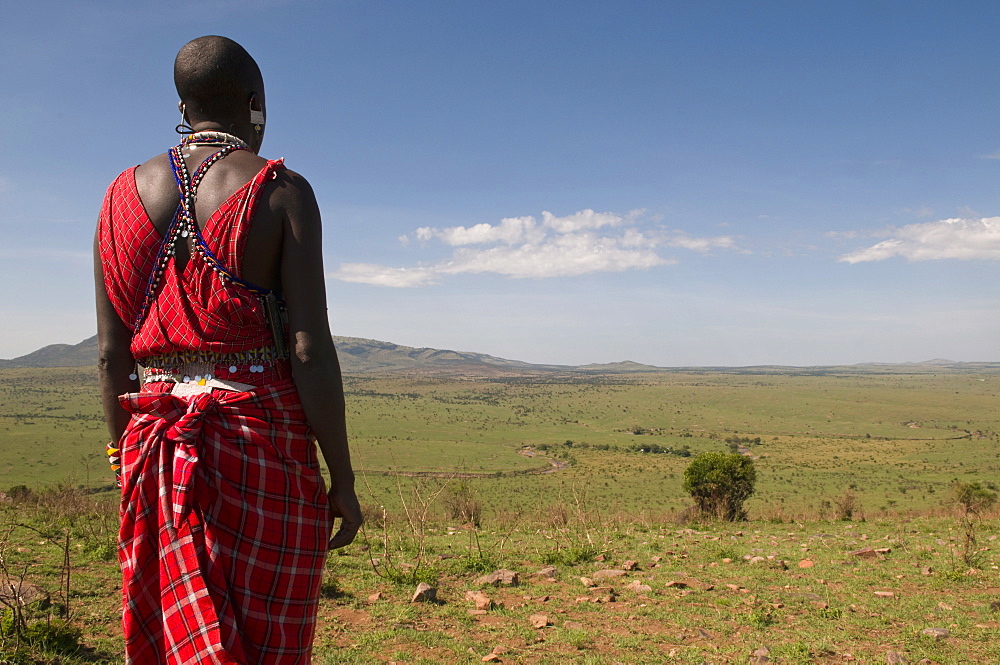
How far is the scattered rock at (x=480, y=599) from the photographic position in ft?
15.5

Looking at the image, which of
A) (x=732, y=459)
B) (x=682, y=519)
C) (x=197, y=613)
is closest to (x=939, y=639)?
(x=197, y=613)

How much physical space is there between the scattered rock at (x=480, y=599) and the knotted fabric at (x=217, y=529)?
3.27 m

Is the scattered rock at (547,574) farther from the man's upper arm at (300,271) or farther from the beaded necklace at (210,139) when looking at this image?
the beaded necklace at (210,139)

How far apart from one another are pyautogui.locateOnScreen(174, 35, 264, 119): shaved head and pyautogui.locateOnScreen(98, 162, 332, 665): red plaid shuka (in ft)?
1.05

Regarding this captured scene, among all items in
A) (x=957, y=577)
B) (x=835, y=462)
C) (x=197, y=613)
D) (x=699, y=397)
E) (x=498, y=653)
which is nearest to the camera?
(x=197, y=613)

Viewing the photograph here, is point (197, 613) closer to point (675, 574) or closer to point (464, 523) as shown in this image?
point (675, 574)

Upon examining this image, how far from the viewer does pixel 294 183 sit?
1.72 meters

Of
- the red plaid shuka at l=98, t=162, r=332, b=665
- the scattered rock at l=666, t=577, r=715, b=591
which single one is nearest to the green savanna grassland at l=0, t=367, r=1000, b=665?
the scattered rock at l=666, t=577, r=715, b=591

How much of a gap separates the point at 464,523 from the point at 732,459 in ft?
32.2

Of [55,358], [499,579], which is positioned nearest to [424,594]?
[499,579]

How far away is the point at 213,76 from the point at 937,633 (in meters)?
5.13

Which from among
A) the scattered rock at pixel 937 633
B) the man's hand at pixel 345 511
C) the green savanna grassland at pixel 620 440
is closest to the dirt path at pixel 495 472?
the green savanna grassland at pixel 620 440

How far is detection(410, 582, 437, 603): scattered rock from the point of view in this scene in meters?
4.81

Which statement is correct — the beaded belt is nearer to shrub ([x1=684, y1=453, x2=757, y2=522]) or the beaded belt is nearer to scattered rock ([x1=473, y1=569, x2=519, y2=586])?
scattered rock ([x1=473, y1=569, x2=519, y2=586])
